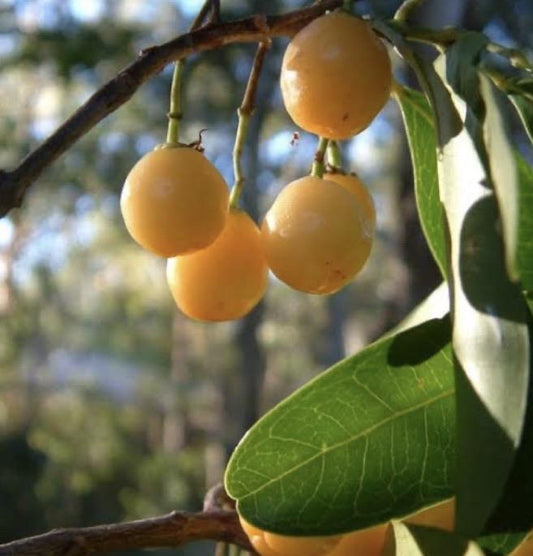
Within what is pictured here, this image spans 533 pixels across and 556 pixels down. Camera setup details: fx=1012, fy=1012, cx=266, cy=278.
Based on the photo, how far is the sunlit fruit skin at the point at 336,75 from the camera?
20.5 inches

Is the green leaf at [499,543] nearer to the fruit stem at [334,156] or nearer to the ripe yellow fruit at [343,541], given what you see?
the ripe yellow fruit at [343,541]

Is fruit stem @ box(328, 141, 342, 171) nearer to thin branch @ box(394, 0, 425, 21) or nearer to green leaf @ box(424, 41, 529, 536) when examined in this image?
thin branch @ box(394, 0, 425, 21)

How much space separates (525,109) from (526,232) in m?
0.06

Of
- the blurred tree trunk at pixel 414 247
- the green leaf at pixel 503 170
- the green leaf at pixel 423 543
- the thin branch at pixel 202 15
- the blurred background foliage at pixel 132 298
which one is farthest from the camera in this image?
the blurred background foliage at pixel 132 298

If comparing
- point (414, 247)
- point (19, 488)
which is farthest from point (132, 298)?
point (414, 247)

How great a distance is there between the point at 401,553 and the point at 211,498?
16cm

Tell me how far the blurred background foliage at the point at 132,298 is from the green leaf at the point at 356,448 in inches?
9.4

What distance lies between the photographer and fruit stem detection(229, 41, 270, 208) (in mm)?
588

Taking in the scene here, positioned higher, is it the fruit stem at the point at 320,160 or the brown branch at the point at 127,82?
the brown branch at the point at 127,82

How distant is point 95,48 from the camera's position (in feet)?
18.0

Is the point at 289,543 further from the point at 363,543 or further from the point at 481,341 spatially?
the point at 481,341

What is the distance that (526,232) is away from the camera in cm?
51

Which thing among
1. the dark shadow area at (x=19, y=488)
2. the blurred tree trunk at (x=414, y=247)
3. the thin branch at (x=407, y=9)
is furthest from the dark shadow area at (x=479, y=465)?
the dark shadow area at (x=19, y=488)

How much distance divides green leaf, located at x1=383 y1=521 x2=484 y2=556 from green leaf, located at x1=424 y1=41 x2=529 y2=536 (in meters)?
0.09
